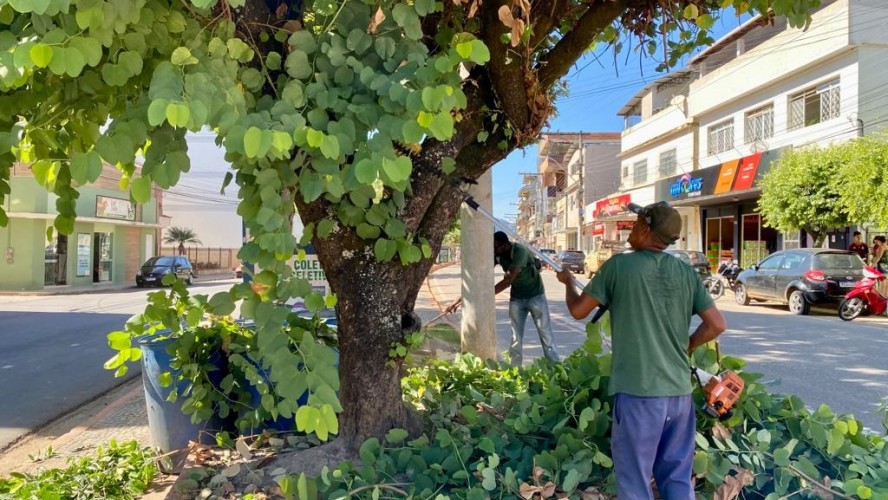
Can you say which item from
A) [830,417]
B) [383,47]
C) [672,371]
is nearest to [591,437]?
[672,371]

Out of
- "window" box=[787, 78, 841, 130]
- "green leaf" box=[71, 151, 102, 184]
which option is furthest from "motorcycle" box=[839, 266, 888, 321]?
"green leaf" box=[71, 151, 102, 184]

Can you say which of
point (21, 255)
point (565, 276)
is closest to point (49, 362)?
point (565, 276)

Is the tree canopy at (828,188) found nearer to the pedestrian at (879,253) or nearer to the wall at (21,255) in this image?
the pedestrian at (879,253)

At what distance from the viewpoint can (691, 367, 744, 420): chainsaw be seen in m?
2.85

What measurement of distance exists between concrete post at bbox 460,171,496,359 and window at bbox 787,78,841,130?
1690 centimetres

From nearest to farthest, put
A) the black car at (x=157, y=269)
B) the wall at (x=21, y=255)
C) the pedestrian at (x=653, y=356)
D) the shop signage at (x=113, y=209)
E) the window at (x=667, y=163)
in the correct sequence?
the pedestrian at (x=653, y=356), the wall at (x=21, y=255), the black car at (x=157, y=269), the shop signage at (x=113, y=209), the window at (x=667, y=163)

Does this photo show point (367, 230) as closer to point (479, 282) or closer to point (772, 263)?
point (479, 282)

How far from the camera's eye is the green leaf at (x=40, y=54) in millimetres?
1521

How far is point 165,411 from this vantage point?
420cm

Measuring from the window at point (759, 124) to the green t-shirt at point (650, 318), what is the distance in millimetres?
22421

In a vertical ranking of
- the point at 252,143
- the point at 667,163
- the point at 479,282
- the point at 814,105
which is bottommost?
the point at 479,282

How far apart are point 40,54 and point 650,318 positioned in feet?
8.12

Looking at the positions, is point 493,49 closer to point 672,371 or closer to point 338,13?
point 338,13

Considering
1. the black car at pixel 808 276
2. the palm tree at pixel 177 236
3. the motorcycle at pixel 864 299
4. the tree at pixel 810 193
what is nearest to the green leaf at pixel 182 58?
the motorcycle at pixel 864 299
